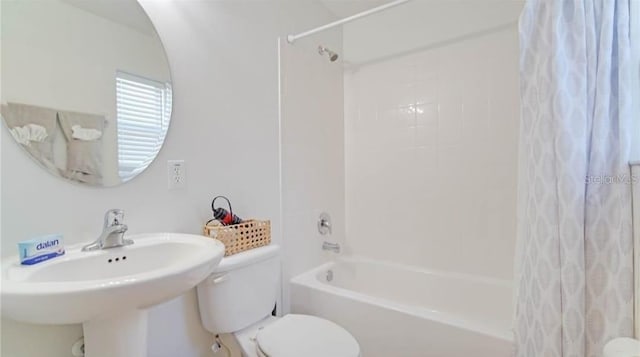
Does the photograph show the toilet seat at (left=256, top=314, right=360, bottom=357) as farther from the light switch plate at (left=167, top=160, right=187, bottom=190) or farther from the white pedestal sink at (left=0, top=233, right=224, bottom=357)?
the light switch plate at (left=167, top=160, right=187, bottom=190)

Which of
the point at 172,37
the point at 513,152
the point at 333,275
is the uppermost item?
the point at 172,37

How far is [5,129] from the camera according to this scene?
85cm

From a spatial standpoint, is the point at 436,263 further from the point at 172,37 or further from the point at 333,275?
the point at 172,37

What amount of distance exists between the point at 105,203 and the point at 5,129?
0.33m

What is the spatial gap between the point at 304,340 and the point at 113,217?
2.67 feet

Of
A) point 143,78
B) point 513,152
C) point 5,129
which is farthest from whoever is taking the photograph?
point 513,152

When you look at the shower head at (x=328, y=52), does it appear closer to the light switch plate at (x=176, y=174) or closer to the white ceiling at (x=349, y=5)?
the white ceiling at (x=349, y=5)

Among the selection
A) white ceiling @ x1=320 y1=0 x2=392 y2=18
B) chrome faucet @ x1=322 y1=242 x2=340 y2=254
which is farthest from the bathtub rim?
white ceiling @ x1=320 y1=0 x2=392 y2=18

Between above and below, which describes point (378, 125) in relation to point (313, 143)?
above

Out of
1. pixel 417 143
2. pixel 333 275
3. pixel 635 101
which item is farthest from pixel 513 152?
pixel 333 275

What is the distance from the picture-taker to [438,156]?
204 cm

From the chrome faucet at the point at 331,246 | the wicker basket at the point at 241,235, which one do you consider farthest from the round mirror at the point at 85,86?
the chrome faucet at the point at 331,246

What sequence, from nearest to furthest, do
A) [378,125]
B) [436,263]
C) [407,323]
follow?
[407,323] → [436,263] → [378,125]

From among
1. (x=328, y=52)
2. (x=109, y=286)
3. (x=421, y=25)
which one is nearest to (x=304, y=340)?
(x=109, y=286)
